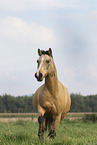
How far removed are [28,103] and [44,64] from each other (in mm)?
22753

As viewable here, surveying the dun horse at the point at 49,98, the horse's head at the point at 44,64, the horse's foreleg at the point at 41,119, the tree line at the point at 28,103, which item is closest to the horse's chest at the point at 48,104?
the dun horse at the point at 49,98

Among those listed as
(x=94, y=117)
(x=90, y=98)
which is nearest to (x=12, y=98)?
(x=90, y=98)

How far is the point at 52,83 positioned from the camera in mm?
6070

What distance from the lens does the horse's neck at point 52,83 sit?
5996 millimetres

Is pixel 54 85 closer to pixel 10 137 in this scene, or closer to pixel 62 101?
pixel 62 101

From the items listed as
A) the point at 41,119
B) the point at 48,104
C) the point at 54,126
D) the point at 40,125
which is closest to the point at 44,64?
the point at 48,104

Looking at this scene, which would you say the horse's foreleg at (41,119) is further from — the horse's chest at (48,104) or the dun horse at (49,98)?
the horse's chest at (48,104)

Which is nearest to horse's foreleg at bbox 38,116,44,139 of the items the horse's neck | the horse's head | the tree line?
the horse's neck

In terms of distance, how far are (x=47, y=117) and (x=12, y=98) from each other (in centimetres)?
2279

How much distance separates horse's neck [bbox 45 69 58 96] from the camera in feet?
19.7

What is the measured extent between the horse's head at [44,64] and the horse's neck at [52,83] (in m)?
0.17

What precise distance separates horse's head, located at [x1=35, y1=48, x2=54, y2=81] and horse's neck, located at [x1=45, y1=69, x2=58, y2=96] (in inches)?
6.9

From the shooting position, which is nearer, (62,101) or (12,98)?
(62,101)

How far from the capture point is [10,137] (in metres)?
6.71
